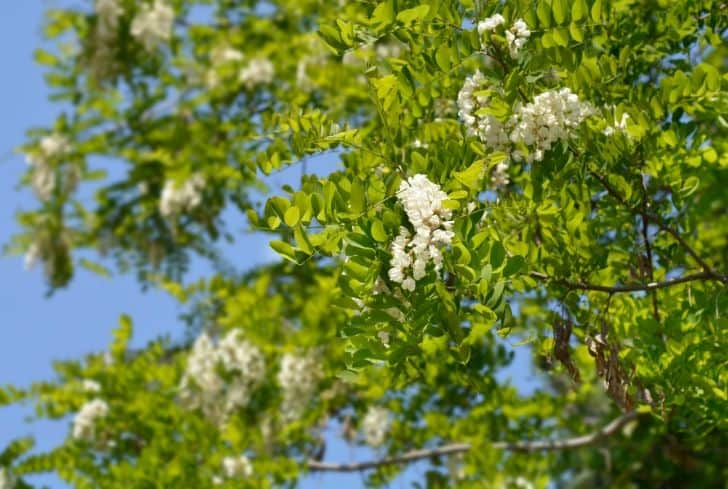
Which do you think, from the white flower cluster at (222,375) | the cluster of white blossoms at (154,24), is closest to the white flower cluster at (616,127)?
the white flower cluster at (222,375)

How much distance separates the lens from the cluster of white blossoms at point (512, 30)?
2137 millimetres

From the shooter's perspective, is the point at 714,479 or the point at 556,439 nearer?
the point at 556,439

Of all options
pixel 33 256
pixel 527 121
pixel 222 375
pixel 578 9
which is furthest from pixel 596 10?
pixel 33 256

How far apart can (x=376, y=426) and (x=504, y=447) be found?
2.51 feet

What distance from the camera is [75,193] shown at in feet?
27.5

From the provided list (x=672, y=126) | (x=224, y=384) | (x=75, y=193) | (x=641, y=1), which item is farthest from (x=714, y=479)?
(x=75, y=193)

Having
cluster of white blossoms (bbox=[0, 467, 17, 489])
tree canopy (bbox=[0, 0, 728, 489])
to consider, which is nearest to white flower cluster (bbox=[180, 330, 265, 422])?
tree canopy (bbox=[0, 0, 728, 489])

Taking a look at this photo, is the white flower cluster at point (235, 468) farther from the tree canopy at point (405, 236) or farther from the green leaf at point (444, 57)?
the green leaf at point (444, 57)

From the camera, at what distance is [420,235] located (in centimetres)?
187

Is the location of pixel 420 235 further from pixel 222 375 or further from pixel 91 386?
pixel 91 386

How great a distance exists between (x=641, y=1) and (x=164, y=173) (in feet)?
16.6

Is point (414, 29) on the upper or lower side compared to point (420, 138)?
lower

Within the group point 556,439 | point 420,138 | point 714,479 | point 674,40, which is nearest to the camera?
point 420,138

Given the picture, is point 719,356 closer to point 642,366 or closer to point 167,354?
point 642,366
